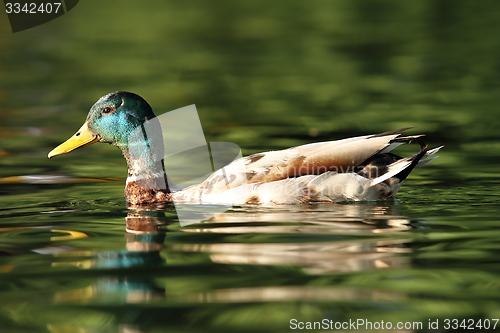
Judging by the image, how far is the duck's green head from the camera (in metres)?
7.76

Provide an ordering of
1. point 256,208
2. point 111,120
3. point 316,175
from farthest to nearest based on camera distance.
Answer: point 111,120 → point 316,175 → point 256,208

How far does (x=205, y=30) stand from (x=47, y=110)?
9.26m

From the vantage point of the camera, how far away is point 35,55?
768 inches

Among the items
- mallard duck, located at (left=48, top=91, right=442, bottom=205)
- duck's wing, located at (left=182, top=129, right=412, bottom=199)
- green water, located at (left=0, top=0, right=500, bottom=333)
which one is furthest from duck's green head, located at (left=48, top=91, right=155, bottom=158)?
duck's wing, located at (left=182, top=129, right=412, bottom=199)

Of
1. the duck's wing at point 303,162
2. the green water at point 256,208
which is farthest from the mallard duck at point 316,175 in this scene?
the green water at point 256,208

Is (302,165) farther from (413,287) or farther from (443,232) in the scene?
(413,287)

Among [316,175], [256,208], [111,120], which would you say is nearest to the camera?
[256,208]

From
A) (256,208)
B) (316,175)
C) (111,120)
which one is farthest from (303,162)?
(111,120)

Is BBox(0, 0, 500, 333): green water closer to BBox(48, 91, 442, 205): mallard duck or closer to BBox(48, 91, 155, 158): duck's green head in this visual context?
BBox(48, 91, 442, 205): mallard duck

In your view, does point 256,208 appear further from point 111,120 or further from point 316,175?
point 111,120

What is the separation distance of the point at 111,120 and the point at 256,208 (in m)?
1.81

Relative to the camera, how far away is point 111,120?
777cm

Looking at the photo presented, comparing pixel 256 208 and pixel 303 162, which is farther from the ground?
pixel 303 162

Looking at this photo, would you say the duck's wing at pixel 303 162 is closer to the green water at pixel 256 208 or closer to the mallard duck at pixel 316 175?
the mallard duck at pixel 316 175
